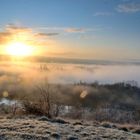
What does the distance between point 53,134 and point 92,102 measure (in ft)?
567

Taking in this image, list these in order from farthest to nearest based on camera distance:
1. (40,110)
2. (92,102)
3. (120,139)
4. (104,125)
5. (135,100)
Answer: (135,100) → (92,102) → (40,110) → (104,125) → (120,139)

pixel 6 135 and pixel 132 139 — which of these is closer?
pixel 6 135

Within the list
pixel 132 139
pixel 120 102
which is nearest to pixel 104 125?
pixel 132 139

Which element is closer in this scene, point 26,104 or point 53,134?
point 53,134

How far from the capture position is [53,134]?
42.3 ft

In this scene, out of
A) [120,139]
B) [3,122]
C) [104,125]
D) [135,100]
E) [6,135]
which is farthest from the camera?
[135,100]

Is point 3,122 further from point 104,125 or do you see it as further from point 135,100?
point 135,100

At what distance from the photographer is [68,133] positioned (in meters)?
13.5

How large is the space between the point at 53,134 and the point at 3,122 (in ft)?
10.4

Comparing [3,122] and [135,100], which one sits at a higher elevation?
[3,122]

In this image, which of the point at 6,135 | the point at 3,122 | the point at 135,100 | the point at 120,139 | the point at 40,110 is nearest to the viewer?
the point at 6,135

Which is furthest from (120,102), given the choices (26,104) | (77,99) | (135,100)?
(26,104)

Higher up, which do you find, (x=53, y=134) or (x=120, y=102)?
(x=53, y=134)

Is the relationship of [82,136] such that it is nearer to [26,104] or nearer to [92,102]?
[26,104]
